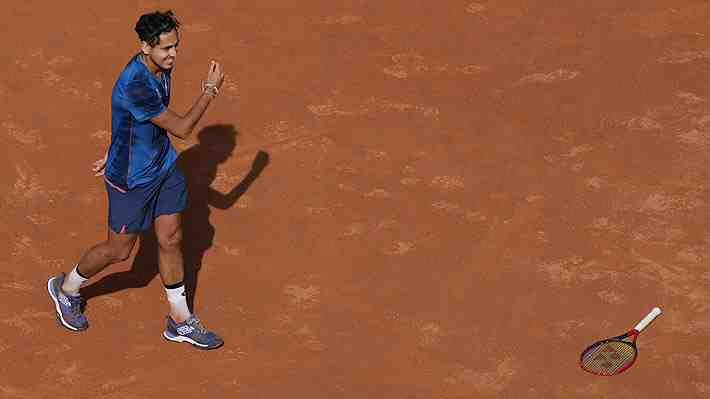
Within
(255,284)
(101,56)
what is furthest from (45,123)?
(255,284)

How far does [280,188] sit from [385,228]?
1051 millimetres

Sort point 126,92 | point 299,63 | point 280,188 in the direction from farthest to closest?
point 299,63, point 280,188, point 126,92

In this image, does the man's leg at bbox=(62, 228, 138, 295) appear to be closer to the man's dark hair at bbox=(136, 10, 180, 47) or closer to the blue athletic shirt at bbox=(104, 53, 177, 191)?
the blue athletic shirt at bbox=(104, 53, 177, 191)

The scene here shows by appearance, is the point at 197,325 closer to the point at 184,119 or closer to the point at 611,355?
the point at 184,119

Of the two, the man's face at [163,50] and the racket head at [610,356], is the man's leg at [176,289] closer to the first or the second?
the man's face at [163,50]

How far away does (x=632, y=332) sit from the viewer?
32.3 feet

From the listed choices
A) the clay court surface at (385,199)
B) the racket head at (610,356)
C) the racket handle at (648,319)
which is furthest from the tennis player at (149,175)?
the racket handle at (648,319)

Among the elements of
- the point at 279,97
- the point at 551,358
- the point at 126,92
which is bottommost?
the point at 551,358

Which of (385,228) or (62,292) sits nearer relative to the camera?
(62,292)

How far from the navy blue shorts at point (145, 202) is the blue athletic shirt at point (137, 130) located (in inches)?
2.1

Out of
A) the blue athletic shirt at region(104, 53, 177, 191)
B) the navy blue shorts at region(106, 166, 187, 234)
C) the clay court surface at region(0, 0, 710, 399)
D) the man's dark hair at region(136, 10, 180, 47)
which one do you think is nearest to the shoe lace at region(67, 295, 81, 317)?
the clay court surface at region(0, 0, 710, 399)

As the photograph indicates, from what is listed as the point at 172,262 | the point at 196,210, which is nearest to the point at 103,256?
the point at 172,262

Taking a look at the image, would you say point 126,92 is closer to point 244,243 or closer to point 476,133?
point 244,243

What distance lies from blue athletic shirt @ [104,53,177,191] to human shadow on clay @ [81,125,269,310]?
53.4 inches
